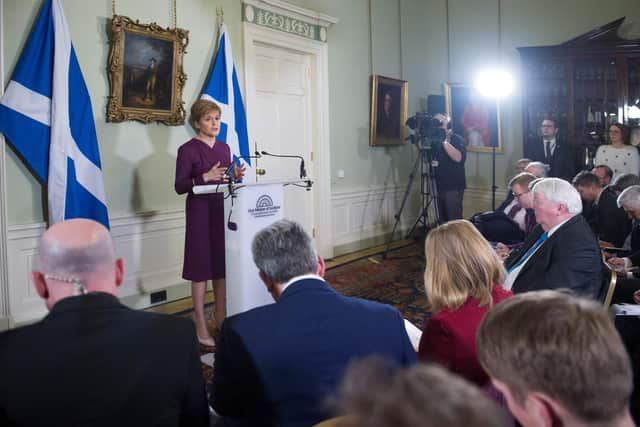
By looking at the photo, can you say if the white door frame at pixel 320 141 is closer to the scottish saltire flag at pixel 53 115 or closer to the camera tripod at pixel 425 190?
the camera tripod at pixel 425 190

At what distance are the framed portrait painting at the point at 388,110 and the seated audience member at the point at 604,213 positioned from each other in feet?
10.7

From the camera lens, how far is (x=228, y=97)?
5047 millimetres

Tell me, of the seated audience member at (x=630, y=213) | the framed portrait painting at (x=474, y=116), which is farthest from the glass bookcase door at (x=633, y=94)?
the seated audience member at (x=630, y=213)

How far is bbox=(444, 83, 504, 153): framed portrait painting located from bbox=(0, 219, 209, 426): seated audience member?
23.4 feet

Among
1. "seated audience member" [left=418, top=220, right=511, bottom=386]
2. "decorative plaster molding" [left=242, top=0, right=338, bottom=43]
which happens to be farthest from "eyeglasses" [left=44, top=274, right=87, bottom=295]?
"decorative plaster molding" [left=242, top=0, right=338, bottom=43]

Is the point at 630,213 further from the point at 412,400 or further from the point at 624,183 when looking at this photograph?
the point at 412,400

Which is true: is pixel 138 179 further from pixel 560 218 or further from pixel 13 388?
pixel 13 388

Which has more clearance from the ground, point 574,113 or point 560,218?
point 574,113

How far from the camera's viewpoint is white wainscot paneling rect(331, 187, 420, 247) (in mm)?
6922

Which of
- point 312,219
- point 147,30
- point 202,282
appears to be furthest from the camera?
point 312,219

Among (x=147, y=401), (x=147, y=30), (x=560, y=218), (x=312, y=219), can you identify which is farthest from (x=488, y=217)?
(x=147, y=401)

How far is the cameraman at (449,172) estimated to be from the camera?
21.8 feet

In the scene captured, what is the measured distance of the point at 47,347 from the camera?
119 centimetres

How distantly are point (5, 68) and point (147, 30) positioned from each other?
1.12 meters
